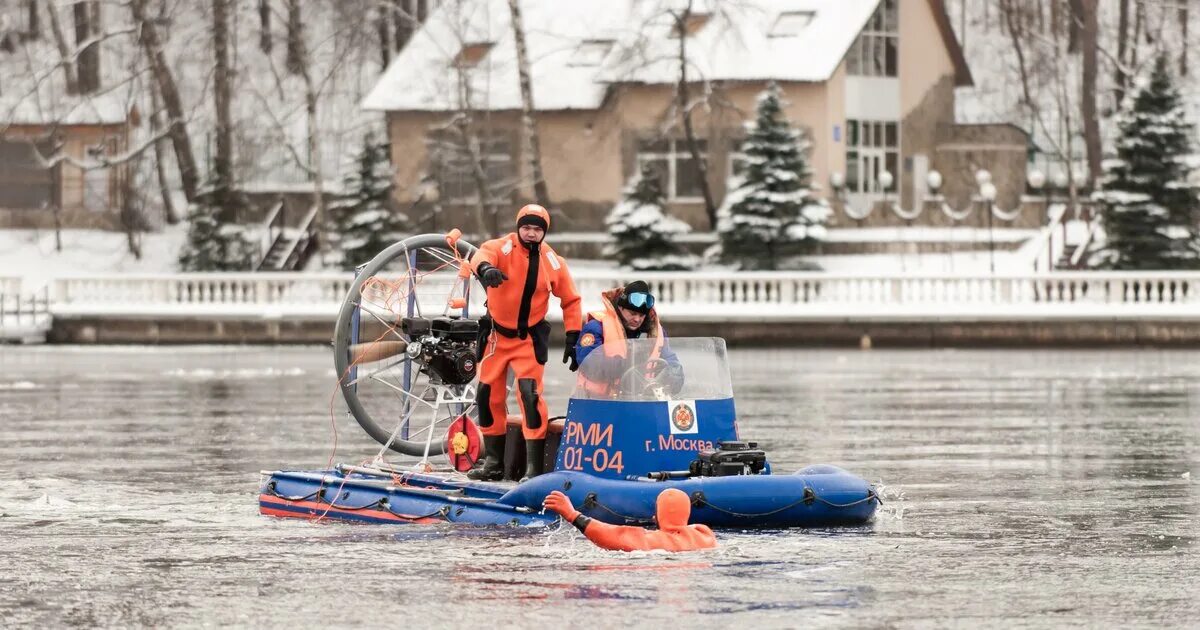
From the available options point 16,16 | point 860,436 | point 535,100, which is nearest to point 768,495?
point 860,436

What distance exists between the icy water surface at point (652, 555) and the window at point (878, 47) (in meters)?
33.0

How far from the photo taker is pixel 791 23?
54219mm

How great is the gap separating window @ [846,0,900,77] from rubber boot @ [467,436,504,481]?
4186 cm

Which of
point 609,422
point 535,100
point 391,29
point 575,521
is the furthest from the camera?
point 391,29

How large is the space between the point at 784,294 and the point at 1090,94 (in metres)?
18.1

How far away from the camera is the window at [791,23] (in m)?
53.8

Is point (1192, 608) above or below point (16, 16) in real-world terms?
below

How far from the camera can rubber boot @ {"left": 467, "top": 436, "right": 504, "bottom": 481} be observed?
45.2ft

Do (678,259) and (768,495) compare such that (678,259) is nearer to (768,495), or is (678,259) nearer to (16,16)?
(16,16)

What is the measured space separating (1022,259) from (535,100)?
42.5 feet

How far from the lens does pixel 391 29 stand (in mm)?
61625

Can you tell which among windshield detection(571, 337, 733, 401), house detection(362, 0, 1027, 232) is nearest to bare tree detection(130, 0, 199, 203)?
house detection(362, 0, 1027, 232)

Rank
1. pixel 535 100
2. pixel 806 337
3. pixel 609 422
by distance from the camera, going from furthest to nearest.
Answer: pixel 535 100
pixel 806 337
pixel 609 422

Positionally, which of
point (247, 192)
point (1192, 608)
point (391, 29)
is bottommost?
point (1192, 608)
